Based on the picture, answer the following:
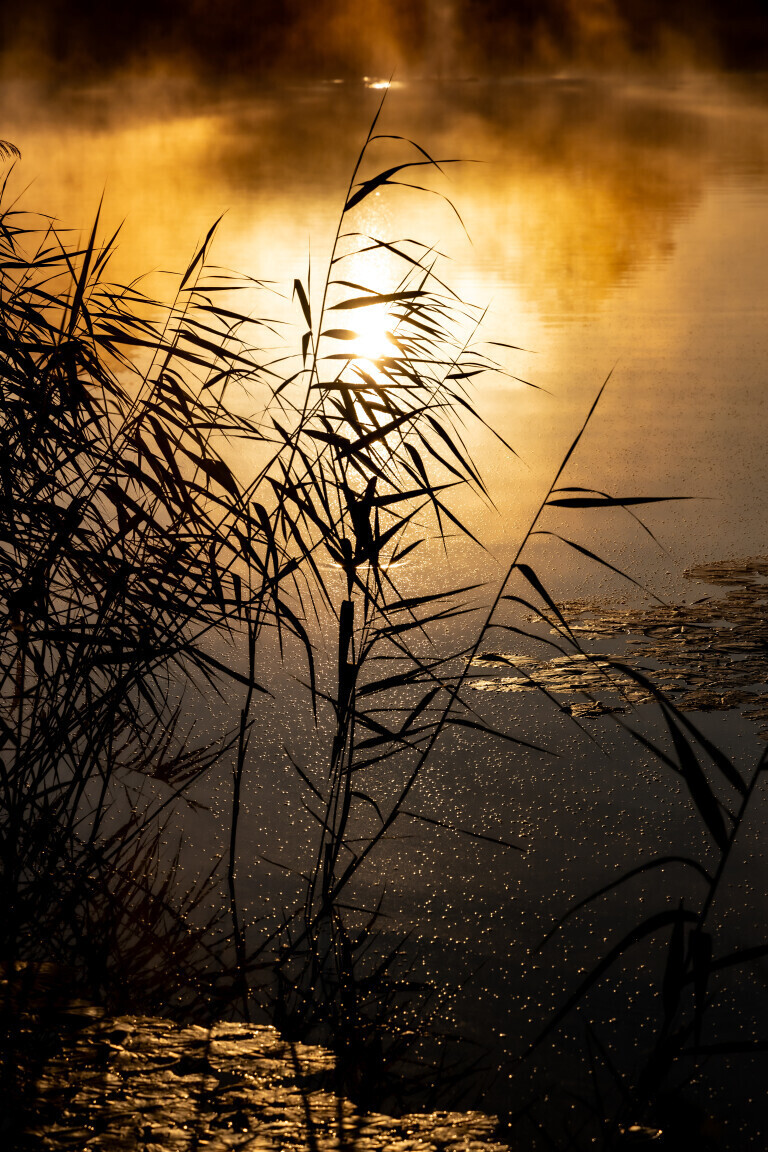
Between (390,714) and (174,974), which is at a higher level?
(390,714)

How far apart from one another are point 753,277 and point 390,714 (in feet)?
44.4

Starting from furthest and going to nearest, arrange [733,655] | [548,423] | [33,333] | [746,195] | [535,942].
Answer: [746,195]
[548,423]
[733,655]
[33,333]
[535,942]

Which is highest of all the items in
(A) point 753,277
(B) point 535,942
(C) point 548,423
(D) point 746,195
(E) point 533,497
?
(D) point 746,195

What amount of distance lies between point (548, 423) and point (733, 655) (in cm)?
457

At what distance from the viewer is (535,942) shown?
99.8 inches

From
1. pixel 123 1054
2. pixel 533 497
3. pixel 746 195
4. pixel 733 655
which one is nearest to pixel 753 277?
pixel 746 195

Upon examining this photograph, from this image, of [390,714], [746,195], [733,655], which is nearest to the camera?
[390,714]

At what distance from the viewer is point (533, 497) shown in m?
6.30

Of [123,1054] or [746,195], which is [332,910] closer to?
[123,1054]

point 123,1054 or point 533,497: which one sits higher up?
point 533,497

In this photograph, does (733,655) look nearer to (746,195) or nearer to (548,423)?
(548,423)

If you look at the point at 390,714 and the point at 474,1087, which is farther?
the point at 390,714

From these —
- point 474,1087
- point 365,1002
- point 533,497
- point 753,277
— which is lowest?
→ point 474,1087

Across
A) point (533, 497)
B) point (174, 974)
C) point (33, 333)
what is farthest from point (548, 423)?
point (174, 974)
